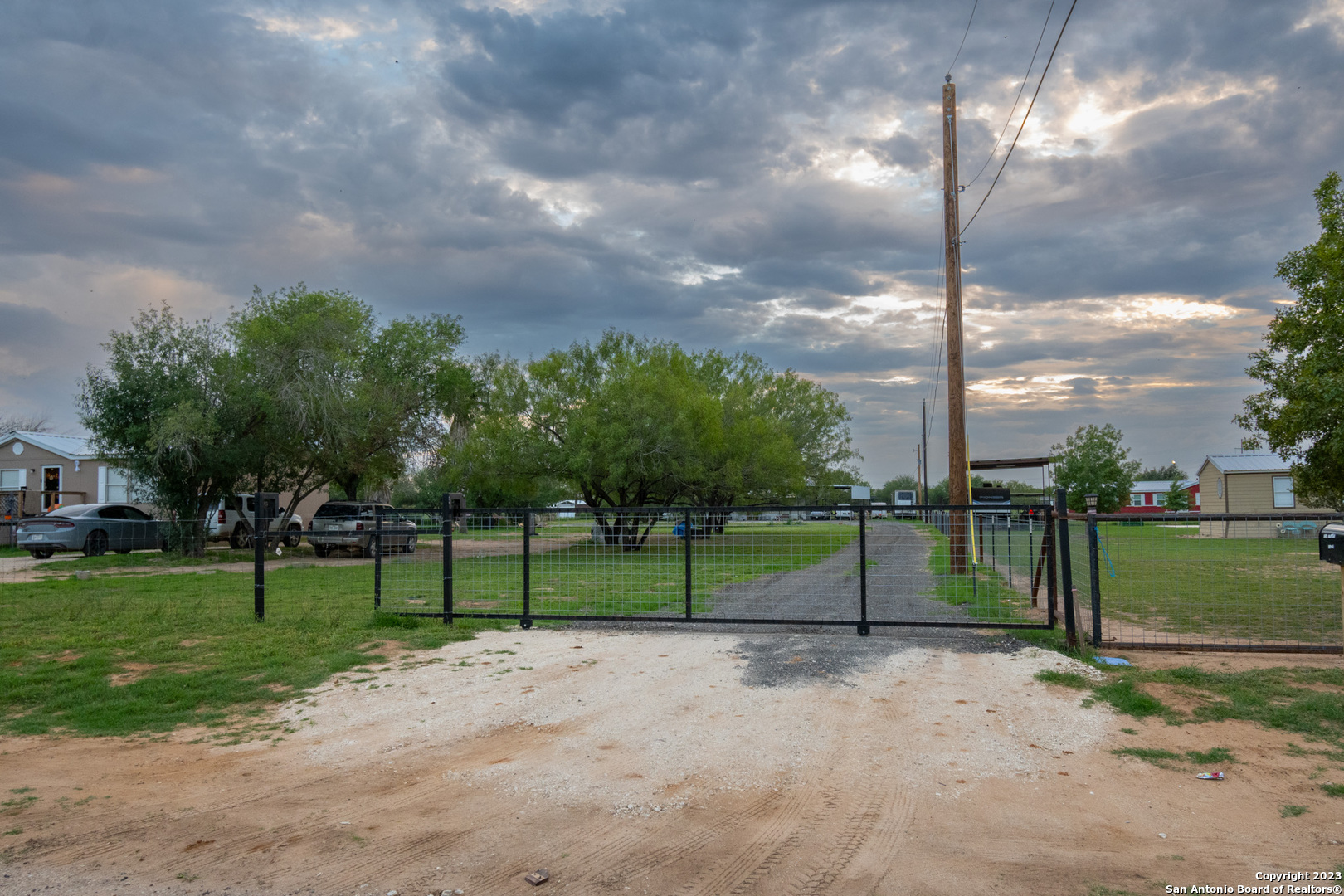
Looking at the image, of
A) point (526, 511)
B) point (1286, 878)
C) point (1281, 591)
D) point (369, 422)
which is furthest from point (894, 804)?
point (369, 422)

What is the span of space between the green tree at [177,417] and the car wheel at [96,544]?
5.83 feet

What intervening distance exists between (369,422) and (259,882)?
21884 mm

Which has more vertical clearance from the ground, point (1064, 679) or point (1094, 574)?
point (1094, 574)

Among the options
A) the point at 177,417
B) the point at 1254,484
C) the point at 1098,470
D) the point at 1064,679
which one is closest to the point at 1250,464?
the point at 1254,484

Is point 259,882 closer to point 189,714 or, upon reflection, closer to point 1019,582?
point 189,714

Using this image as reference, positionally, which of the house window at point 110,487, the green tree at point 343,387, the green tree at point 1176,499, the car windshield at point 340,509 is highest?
the green tree at point 343,387

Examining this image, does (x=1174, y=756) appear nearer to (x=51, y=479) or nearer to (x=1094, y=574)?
(x=1094, y=574)

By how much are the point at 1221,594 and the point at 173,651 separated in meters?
14.3

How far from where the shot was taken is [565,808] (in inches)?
167

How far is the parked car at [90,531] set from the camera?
21.6 meters

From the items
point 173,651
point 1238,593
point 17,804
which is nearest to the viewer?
point 17,804

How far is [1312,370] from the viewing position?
11359 millimetres

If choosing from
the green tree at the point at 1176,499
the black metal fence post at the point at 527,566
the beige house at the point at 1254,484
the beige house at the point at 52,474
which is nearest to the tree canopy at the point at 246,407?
the beige house at the point at 52,474

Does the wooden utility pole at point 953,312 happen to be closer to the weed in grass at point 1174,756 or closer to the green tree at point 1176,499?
the weed in grass at point 1174,756
